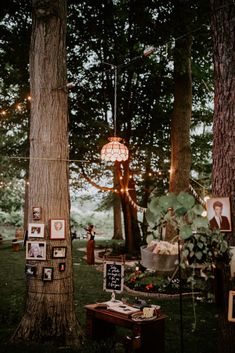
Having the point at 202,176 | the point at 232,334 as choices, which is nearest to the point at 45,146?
the point at 232,334

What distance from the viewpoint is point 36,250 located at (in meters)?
4.41

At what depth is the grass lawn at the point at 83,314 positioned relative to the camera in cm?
429

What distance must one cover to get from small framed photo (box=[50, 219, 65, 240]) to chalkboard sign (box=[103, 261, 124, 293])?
79 cm

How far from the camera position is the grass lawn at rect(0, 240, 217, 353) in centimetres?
429

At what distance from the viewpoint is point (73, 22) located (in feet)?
32.6

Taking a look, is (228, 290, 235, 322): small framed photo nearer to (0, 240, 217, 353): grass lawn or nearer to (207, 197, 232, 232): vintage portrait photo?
(0, 240, 217, 353): grass lawn

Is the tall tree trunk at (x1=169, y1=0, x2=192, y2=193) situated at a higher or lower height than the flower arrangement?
higher

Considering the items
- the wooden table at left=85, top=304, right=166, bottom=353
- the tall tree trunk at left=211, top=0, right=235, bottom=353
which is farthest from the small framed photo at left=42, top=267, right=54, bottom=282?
the tall tree trunk at left=211, top=0, right=235, bottom=353

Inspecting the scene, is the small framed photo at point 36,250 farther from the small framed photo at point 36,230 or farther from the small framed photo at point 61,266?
the small framed photo at point 61,266

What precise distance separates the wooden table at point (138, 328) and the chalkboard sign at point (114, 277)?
12.1 inches

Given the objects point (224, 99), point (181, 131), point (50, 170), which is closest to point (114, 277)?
point (50, 170)

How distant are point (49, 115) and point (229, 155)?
2559 mm

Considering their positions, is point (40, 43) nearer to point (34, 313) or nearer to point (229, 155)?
point (229, 155)

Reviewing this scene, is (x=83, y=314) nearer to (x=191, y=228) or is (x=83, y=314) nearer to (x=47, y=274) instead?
(x=47, y=274)
